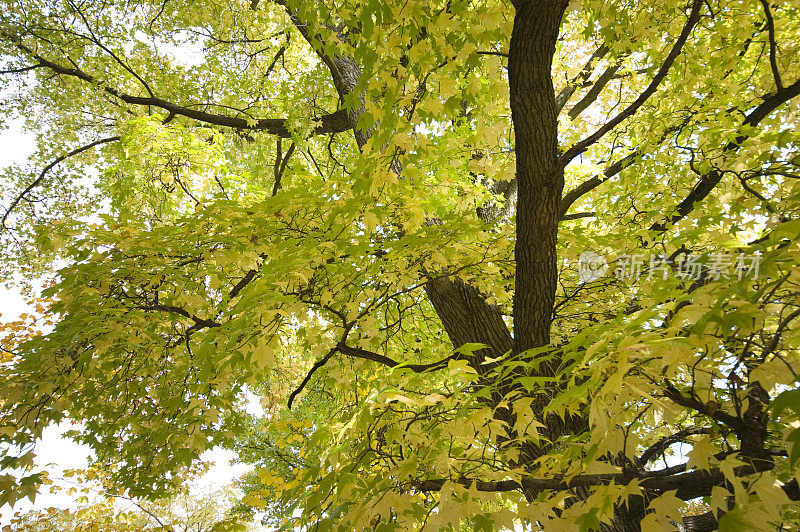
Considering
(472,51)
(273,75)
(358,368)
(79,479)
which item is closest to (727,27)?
(472,51)

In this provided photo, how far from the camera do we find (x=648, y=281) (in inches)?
117

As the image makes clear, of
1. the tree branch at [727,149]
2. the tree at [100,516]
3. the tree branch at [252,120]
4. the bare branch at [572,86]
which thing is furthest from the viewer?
the tree at [100,516]

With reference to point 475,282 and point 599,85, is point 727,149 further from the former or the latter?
point 599,85

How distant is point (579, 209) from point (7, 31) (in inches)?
357

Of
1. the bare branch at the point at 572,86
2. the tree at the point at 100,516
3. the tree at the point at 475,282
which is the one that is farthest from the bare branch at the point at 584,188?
the tree at the point at 100,516

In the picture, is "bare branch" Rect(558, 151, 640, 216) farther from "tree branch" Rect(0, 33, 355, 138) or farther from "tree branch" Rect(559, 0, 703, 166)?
"tree branch" Rect(0, 33, 355, 138)

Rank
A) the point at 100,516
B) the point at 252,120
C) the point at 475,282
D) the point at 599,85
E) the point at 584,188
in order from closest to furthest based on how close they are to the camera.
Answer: the point at 475,282 < the point at 584,188 < the point at 252,120 < the point at 599,85 < the point at 100,516

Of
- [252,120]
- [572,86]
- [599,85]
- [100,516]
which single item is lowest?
[100,516]

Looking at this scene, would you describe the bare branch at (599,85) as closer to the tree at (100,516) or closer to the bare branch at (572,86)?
the bare branch at (572,86)

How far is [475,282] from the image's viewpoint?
11.3ft

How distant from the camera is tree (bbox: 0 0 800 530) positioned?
4.42ft

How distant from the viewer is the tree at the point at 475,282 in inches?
53.0

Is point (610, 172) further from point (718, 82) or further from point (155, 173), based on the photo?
point (155, 173)

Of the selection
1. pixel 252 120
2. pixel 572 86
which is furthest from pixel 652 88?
pixel 572 86
